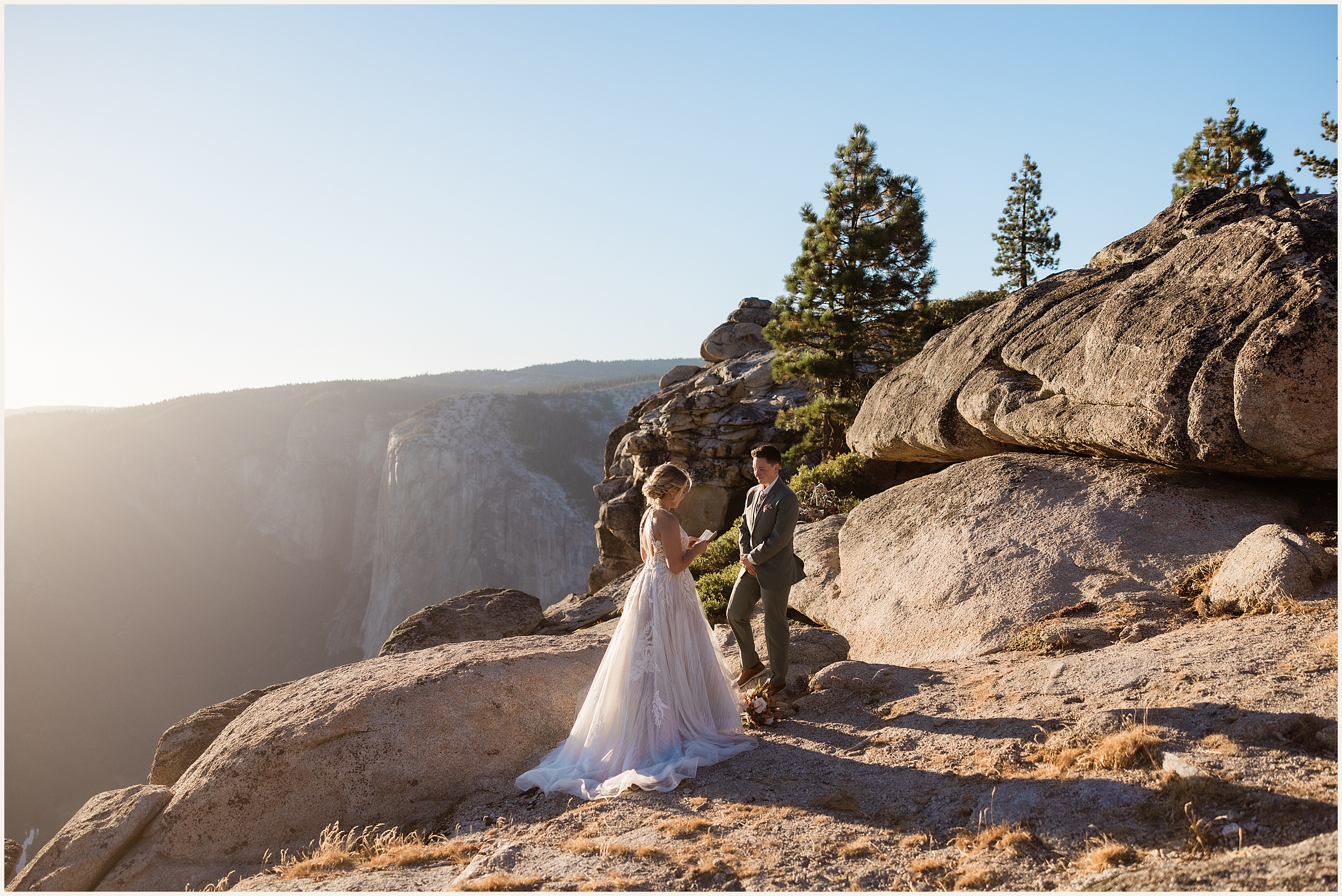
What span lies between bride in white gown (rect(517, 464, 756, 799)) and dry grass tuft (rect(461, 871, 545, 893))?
1.49 metres

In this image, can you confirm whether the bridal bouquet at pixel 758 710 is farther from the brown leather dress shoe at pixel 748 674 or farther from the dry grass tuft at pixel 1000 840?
the dry grass tuft at pixel 1000 840

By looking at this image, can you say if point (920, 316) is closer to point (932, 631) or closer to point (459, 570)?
point (932, 631)

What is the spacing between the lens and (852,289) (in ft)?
74.8

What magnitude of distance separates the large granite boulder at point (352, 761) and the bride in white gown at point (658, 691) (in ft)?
2.14

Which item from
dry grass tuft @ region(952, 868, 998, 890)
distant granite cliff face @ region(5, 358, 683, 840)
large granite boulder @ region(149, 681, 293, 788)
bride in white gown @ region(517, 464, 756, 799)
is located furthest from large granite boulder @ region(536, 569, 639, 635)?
distant granite cliff face @ region(5, 358, 683, 840)

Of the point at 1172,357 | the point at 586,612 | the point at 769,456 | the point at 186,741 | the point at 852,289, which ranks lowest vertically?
the point at 586,612

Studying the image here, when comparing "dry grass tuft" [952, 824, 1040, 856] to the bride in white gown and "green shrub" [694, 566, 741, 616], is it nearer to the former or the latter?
the bride in white gown

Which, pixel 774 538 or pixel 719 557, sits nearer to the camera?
pixel 774 538

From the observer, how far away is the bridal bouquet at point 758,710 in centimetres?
762

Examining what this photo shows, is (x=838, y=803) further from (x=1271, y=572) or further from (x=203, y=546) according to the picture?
(x=203, y=546)

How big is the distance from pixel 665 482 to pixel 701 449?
1729 centimetres

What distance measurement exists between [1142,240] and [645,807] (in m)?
12.9

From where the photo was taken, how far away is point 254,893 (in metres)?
5.29

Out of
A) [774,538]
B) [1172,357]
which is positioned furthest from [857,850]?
[1172,357]
